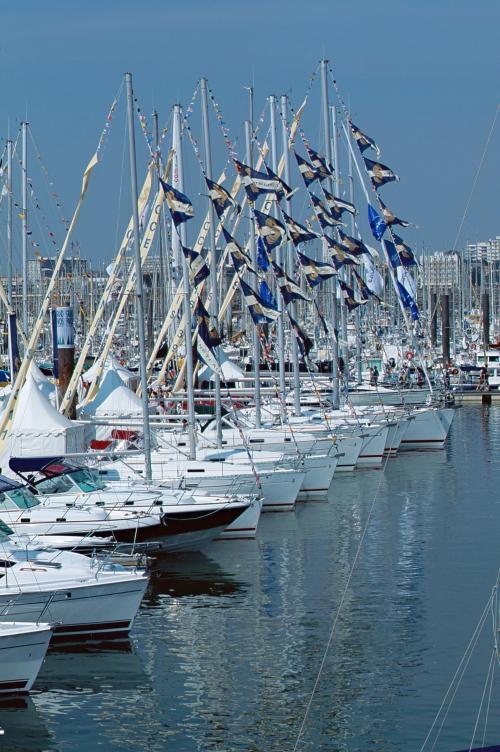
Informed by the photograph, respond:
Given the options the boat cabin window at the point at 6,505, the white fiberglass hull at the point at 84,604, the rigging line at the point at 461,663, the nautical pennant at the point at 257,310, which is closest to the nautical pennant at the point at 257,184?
the nautical pennant at the point at 257,310

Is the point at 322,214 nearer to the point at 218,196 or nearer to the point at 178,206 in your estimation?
the point at 218,196

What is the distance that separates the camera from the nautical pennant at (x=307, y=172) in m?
53.2

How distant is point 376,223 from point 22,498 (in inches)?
1103

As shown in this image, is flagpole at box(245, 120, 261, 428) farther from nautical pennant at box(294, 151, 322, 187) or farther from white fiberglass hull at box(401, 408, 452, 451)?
white fiberglass hull at box(401, 408, 452, 451)

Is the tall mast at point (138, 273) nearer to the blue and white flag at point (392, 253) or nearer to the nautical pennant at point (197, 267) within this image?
the nautical pennant at point (197, 267)

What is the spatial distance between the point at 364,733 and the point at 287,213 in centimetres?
3406

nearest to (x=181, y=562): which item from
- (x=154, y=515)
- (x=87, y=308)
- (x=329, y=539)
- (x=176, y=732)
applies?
(x=154, y=515)

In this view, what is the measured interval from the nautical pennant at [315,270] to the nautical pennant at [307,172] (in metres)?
2.91

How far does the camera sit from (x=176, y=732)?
2194cm

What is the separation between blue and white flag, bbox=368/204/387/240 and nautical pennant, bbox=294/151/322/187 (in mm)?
4103

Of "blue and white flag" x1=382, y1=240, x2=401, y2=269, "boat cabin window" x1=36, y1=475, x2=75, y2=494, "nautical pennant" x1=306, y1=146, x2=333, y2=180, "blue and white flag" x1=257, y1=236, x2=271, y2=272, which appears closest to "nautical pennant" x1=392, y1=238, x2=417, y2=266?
"blue and white flag" x1=382, y1=240, x2=401, y2=269

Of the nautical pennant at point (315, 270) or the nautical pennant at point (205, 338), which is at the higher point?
the nautical pennant at point (315, 270)

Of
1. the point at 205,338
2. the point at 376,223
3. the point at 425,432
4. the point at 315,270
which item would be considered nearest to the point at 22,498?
the point at 205,338

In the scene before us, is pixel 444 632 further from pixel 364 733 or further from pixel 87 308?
pixel 87 308
